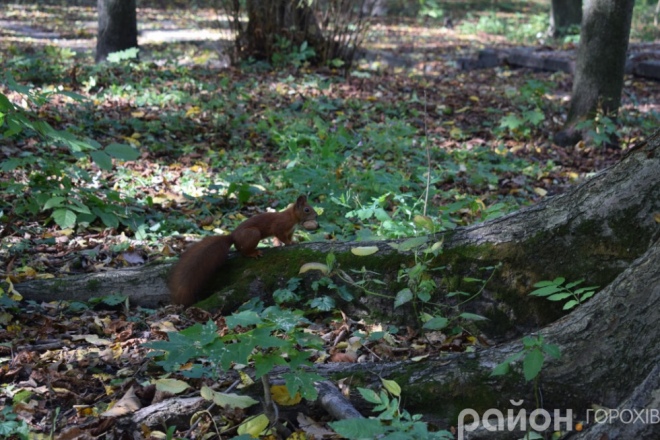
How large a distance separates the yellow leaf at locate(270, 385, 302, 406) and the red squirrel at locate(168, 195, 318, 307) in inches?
58.1

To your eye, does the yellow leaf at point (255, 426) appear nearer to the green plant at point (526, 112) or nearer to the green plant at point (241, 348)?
the green plant at point (241, 348)

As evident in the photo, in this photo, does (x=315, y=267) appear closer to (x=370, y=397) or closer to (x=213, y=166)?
(x=370, y=397)

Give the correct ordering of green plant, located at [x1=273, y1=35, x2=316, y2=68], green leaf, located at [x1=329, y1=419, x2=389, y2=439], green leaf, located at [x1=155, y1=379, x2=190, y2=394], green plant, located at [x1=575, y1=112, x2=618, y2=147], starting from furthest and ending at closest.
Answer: green plant, located at [x1=273, y1=35, x2=316, y2=68], green plant, located at [x1=575, y1=112, x2=618, y2=147], green leaf, located at [x1=155, y1=379, x2=190, y2=394], green leaf, located at [x1=329, y1=419, x2=389, y2=439]

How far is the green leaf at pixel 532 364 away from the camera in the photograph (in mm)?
2535

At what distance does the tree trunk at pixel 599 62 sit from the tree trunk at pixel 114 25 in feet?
21.5

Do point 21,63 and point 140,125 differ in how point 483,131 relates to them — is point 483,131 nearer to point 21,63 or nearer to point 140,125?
point 140,125

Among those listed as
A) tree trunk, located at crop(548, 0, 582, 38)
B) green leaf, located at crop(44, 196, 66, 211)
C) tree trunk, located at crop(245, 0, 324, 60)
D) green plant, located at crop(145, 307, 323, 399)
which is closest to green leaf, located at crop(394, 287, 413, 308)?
green plant, located at crop(145, 307, 323, 399)

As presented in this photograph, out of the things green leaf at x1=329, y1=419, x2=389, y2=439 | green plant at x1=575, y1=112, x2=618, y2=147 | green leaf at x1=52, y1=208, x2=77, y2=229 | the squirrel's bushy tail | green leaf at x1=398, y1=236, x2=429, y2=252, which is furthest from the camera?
green plant at x1=575, y1=112, x2=618, y2=147

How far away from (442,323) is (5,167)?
3.10 meters

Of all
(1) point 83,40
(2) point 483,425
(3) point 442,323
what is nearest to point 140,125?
(3) point 442,323

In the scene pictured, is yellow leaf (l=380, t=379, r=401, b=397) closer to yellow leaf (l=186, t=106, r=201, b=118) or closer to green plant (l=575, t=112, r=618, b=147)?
green plant (l=575, t=112, r=618, b=147)

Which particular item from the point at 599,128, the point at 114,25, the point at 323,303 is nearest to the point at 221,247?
the point at 323,303

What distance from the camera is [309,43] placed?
12008 millimetres

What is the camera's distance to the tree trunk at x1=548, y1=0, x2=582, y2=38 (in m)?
17.9
